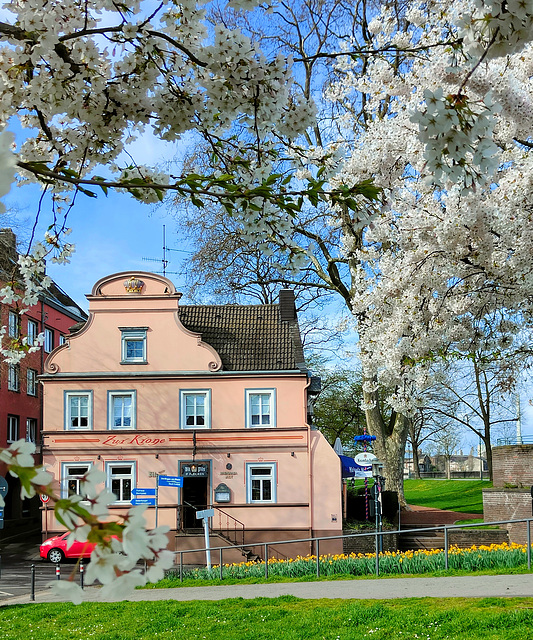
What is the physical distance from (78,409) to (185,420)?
3939 millimetres

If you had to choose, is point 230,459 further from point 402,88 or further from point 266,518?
point 402,88

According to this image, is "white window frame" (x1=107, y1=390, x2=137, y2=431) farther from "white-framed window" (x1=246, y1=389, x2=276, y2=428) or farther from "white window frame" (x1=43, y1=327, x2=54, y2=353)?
"white window frame" (x1=43, y1=327, x2=54, y2=353)

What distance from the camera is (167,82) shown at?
491 centimetres

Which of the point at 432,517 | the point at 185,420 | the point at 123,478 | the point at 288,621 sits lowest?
the point at 432,517

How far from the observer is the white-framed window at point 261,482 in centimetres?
2686

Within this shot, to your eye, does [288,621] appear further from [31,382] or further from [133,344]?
[31,382]

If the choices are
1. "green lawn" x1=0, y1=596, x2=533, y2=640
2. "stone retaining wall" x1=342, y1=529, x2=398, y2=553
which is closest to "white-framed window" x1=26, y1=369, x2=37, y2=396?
"stone retaining wall" x1=342, y1=529, x2=398, y2=553

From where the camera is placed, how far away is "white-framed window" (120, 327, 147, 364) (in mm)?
28078

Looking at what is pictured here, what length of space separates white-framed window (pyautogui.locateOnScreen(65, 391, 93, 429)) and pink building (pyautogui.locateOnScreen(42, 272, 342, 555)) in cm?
4

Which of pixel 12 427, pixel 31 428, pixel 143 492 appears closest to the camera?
pixel 143 492

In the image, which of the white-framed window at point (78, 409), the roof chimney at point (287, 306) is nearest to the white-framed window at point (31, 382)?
the white-framed window at point (78, 409)

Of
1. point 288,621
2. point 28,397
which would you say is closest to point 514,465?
point 288,621

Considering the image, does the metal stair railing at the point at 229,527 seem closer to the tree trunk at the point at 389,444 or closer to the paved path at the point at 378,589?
the tree trunk at the point at 389,444

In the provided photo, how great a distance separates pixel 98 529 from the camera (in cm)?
133
